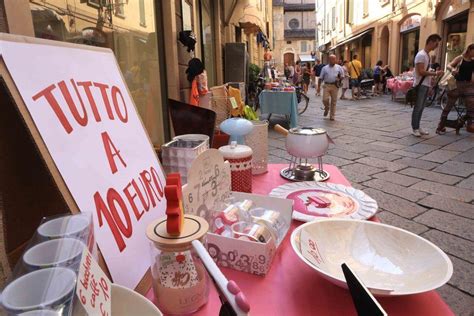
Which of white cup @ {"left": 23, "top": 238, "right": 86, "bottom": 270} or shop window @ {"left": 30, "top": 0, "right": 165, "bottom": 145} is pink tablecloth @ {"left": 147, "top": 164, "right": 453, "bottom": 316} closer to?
white cup @ {"left": 23, "top": 238, "right": 86, "bottom": 270}

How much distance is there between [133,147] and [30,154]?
0.19m

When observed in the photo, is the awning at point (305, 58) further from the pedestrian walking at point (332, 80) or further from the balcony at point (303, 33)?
the pedestrian walking at point (332, 80)

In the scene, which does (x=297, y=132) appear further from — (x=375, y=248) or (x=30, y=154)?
(x=30, y=154)

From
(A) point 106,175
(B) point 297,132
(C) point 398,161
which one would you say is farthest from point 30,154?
(C) point 398,161

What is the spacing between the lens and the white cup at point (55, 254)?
0.38 metres

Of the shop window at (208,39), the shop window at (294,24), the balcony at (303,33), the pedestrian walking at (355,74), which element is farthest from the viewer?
the shop window at (294,24)

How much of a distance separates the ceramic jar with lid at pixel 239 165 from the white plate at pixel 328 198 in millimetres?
107

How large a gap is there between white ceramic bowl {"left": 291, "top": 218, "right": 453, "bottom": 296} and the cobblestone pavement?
119 cm

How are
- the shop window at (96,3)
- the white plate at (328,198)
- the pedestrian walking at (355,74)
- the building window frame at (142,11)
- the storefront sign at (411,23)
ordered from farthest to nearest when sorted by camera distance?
the storefront sign at (411,23)
the pedestrian walking at (355,74)
the building window frame at (142,11)
the shop window at (96,3)
the white plate at (328,198)

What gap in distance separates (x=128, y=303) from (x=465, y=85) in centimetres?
609

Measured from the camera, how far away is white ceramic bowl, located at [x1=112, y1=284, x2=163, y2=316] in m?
0.49

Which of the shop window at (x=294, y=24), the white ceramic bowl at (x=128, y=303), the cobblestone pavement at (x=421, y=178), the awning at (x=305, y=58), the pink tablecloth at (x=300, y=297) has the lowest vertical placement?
the cobblestone pavement at (x=421, y=178)

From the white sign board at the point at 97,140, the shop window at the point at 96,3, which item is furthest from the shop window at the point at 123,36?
the white sign board at the point at 97,140

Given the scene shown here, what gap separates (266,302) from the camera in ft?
2.03
